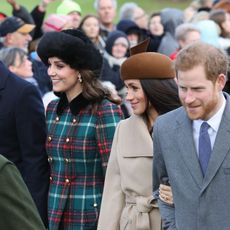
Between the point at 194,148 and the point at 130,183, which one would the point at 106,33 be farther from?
the point at 194,148

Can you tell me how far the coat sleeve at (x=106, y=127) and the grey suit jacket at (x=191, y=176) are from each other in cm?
100

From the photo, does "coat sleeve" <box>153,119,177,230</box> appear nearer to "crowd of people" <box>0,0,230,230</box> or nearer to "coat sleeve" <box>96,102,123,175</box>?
"crowd of people" <box>0,0,230,230</box>

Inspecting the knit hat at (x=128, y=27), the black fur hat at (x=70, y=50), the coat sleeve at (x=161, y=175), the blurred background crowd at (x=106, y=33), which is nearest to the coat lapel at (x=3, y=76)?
the black fur hat at (x=70, y=50)

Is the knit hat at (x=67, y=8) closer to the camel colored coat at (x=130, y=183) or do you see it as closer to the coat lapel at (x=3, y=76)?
the coat lapel at (x=3, y=76)

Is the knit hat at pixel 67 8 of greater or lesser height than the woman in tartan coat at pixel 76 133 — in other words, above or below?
below

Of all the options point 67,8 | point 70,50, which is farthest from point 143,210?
point 67,8

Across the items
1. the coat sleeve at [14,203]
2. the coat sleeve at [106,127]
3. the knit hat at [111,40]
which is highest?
the coat sleeve at [14,203]

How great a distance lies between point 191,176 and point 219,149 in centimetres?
20

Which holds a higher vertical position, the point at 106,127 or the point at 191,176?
the point at 191,176

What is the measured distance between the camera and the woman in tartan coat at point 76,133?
5777 mm

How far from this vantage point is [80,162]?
19.0 feet

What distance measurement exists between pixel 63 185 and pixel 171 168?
1415mm

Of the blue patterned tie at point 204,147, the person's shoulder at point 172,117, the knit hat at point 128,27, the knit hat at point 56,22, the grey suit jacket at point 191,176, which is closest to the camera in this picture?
the grey suit jacket at point 191,176

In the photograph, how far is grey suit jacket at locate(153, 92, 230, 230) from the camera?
14.3ft
